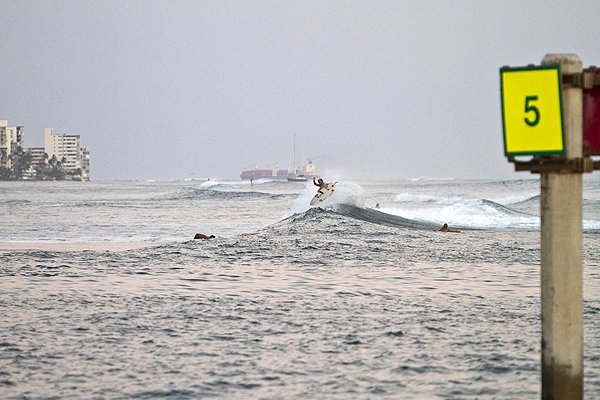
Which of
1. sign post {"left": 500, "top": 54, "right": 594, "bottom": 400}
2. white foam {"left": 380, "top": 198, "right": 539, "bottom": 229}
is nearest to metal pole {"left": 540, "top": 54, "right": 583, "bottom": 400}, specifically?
sign post {"left": 500, "top": 54, "right": 594, "bottom": 400}

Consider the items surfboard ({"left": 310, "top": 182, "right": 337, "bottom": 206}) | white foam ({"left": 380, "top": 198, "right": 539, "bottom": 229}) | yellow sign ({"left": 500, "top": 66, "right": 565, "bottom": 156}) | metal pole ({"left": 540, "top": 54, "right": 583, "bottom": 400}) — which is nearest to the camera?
yellow sign ({"left": 500, "top": 66, "right": 565, "bottom": 156})

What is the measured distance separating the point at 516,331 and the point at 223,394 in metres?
3.61

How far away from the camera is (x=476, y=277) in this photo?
42.9 ft

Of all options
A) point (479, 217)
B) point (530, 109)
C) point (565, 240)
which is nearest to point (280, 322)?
point (565, 240)

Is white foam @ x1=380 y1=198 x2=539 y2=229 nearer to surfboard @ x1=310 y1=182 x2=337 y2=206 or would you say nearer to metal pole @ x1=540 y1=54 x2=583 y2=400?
surfboard @ x1=310 y1=182 x2=337 y2=206

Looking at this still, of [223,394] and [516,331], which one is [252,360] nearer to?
[223,394]

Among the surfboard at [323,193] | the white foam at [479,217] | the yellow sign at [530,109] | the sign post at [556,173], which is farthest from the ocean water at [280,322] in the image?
the white foam at [479,217]

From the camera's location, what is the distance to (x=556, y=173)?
175 inches

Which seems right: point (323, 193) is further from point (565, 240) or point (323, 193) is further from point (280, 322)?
point (565, 240)

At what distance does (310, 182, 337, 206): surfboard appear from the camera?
98.8 feet

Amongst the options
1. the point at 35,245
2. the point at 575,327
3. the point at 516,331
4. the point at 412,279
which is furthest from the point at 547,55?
the point at 35,245

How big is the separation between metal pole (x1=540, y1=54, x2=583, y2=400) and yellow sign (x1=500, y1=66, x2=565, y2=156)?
0.11m

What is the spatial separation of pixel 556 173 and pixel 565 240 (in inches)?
14.1

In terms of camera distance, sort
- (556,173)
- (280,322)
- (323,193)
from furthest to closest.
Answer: (323,193) < (280,322) < (556,173)
